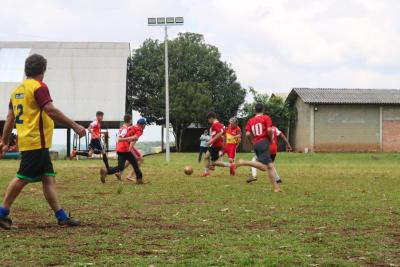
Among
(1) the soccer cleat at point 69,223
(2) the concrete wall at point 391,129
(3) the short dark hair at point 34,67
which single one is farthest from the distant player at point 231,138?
(2) the concrete wall at point 391,129

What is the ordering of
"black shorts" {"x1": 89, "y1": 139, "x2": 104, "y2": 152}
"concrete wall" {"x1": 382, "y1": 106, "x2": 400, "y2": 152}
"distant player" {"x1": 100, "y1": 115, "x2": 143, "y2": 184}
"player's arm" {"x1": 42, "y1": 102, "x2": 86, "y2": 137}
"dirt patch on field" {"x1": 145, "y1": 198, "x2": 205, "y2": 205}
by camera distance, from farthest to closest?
"concrete wall" {"x1": 382, "y1": 106, "x2": 400, "y2": 152} → "black shorts" {"x1": 89, "y1": 139, "x2": 104, "y2": 152} → "distant player" {"x1": 100, "y1": 115, "x2": 143, "y2": 184} → "dirt patch on field" {"x1": 145, "y1": 198, "x2": 205, "y2": 205} → "player's arm" {"x1": 42, "y1": 102, "x2": 86, "y2": 137}

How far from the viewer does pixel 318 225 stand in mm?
7867

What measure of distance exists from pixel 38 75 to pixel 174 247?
2.57m

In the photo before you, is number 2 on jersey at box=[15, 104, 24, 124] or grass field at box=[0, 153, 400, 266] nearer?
grass field at box=[0, 153, 400, 266]

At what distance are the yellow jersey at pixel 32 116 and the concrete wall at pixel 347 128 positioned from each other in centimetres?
4813

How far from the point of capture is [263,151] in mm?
13117

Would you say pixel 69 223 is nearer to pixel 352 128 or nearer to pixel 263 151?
pixel 263 151

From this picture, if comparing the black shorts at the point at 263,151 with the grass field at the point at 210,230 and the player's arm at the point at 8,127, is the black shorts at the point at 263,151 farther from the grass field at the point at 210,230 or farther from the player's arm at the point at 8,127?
the player's arm at the point at 8,127

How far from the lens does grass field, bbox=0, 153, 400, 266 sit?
5680 mm

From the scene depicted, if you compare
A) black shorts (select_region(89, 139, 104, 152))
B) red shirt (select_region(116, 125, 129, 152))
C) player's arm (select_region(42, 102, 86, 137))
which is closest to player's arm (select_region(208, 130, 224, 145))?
black shorts (select_region(89, 139, 104, 152))

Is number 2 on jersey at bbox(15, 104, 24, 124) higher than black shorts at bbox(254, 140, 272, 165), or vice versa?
number 2 on jersey at bbox(15, 104, 24, 124)

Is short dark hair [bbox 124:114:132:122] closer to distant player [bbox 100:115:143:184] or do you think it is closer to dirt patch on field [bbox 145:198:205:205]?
distant player [bbox 100:115:143:184]

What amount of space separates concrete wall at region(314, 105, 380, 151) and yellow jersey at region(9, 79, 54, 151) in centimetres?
4813

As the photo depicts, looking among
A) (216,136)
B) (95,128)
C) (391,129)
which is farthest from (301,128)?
(95,128)
